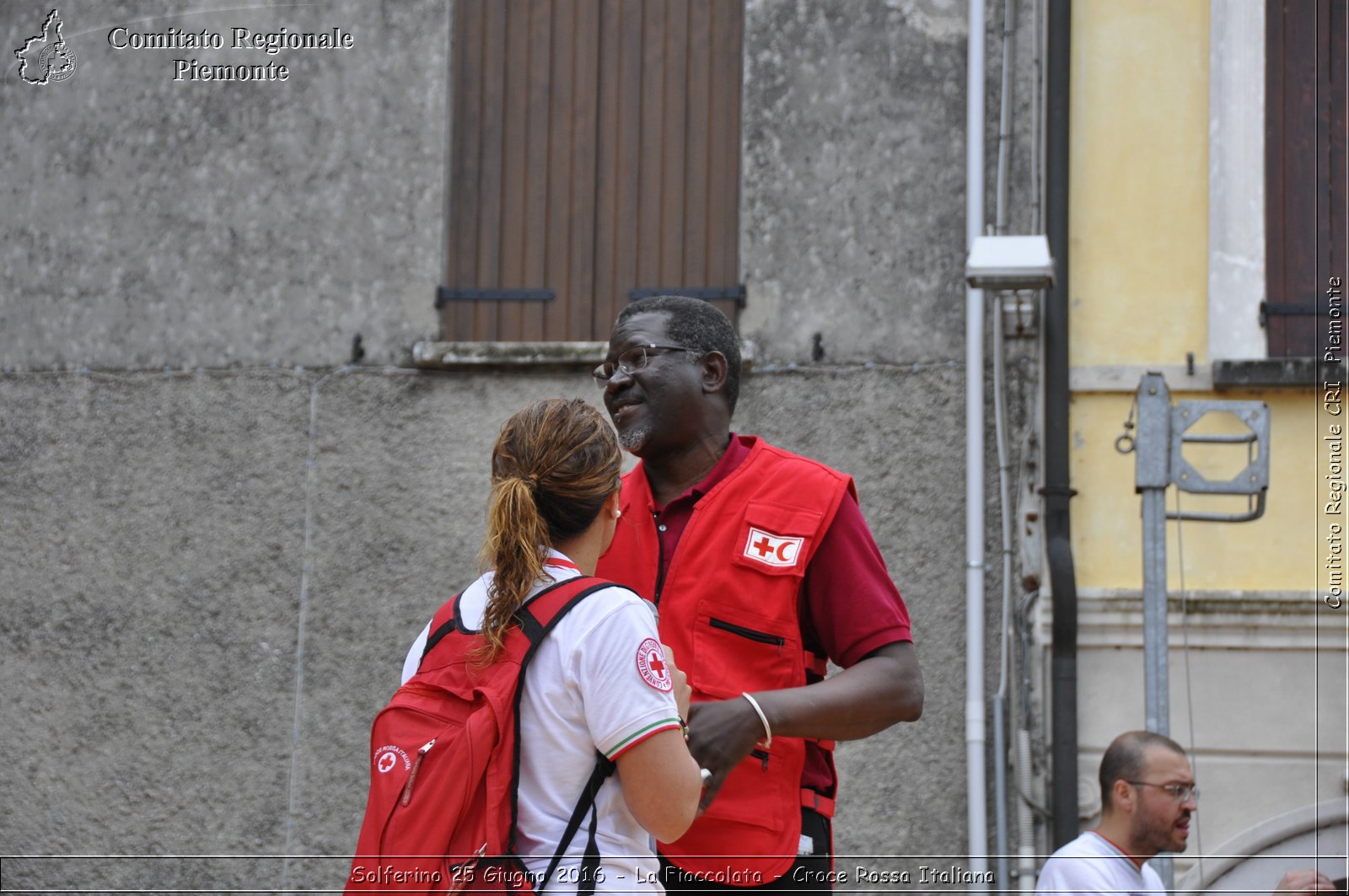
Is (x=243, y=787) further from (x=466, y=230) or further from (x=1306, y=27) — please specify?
(x=1306, y=27)

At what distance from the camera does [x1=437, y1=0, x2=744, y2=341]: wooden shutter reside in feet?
22.6

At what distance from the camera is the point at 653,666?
2520 mm

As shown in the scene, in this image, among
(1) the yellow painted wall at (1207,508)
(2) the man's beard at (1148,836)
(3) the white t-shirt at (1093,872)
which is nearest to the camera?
(3) the white t-shirt at (1093,872)

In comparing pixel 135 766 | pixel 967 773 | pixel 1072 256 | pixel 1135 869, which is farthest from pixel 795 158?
pixel 135 766

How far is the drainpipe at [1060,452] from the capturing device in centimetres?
602

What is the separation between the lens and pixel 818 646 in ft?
11.0

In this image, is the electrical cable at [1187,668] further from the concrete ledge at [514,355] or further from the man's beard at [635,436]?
the man's beard at [635,436]

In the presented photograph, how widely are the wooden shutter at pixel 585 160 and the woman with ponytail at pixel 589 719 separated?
14.0ft

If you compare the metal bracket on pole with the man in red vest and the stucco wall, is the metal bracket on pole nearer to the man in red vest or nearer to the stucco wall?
the stucco wall

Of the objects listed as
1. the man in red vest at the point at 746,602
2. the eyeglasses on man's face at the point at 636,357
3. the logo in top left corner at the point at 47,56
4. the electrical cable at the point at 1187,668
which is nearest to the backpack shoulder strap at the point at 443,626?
the man in red vest at the point at 746,602

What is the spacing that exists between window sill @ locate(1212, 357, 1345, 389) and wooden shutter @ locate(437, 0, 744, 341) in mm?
2169

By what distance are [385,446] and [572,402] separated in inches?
165

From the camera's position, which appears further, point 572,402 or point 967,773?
point 967,773

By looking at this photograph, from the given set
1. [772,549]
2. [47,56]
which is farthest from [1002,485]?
[47,56]
